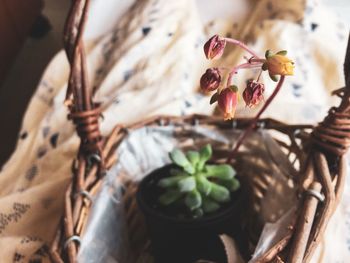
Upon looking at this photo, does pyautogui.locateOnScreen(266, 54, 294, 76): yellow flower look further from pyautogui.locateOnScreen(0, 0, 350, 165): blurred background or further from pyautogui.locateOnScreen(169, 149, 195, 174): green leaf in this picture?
pyautogui.locateOnScreen(0, 0, 350, 165): blurred background

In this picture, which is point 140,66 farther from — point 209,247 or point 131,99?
point 209,247

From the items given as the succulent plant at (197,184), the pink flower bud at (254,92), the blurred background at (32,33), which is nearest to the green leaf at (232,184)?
the succulent plant at (197,184)

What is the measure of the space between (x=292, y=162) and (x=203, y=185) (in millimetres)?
119

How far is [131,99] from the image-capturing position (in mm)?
854

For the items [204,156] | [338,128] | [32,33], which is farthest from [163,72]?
[32,33]

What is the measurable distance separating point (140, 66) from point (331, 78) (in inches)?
14.4

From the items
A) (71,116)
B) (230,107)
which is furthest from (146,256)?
(230,107)

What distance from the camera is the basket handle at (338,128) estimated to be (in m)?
0.49

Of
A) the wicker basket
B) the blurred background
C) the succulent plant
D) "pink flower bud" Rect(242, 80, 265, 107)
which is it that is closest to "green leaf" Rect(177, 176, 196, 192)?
the succulent plant

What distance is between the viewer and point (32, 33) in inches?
62.9

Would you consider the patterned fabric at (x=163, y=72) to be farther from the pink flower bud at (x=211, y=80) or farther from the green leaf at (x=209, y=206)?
the pink flower bud at (x=211, y=80)

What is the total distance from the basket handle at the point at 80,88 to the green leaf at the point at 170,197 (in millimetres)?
97

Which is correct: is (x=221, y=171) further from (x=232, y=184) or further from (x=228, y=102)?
(x=228, y=102)

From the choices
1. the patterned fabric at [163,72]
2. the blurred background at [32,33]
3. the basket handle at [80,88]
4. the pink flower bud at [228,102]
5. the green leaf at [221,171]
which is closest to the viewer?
the pink flower bud at [228,102]
